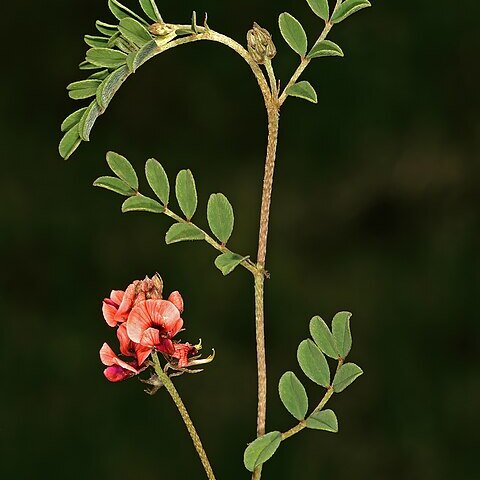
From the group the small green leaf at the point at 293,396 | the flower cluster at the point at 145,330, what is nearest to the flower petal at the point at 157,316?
the flower cluster at the point at 145,330

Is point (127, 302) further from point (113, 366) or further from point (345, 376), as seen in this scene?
point (345, 376)

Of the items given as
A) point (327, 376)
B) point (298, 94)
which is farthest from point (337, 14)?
point (327, 376)

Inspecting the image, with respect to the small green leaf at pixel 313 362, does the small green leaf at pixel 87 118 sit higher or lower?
higher

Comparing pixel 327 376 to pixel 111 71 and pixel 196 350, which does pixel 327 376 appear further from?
pixel 111 71

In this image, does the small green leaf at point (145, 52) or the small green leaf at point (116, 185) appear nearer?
Result: the small green leaf at point (145, 52)

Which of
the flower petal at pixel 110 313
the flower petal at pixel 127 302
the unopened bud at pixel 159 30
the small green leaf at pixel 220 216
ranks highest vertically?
the unopened bud at pixel 159 30

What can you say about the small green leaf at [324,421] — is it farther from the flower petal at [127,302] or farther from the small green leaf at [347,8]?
the small green leaf at [347,8]

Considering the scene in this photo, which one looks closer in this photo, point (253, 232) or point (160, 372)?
point (160, 372)
